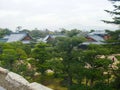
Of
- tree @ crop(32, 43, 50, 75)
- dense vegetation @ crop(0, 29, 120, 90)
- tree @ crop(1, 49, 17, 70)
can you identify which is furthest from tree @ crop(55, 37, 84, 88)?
tree @ crop(1, 49, 17, 70)

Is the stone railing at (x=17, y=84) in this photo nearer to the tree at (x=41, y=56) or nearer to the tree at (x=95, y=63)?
the tree at (x=95, y=63)

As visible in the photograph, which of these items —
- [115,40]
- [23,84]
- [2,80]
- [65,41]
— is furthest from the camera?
[65,41]

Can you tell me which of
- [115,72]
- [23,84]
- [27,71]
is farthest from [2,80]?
[27,71]

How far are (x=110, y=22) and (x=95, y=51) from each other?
72.3 inches

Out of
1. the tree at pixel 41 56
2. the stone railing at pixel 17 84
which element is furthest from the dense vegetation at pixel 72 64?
the stone railing at pixel 17 84

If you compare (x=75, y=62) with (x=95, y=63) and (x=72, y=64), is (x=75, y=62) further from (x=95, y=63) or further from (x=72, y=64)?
(x=95, y=63)

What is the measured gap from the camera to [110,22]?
590 inches

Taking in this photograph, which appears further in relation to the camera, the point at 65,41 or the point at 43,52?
the point at 43,52

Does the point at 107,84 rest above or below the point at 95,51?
below

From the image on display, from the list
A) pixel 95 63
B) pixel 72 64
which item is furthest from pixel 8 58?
pixel 95 63

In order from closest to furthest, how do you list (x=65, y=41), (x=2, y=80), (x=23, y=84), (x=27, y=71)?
(x=23, y=84) < (x=2, y=80) < (x=65, y=41) < (x=27, y=71)

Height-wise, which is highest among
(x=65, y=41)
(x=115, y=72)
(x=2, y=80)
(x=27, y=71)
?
(x=2, y=80)

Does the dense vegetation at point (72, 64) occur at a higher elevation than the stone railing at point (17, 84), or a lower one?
lower

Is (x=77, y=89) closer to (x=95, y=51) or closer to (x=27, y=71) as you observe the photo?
(x=95, y=51)
